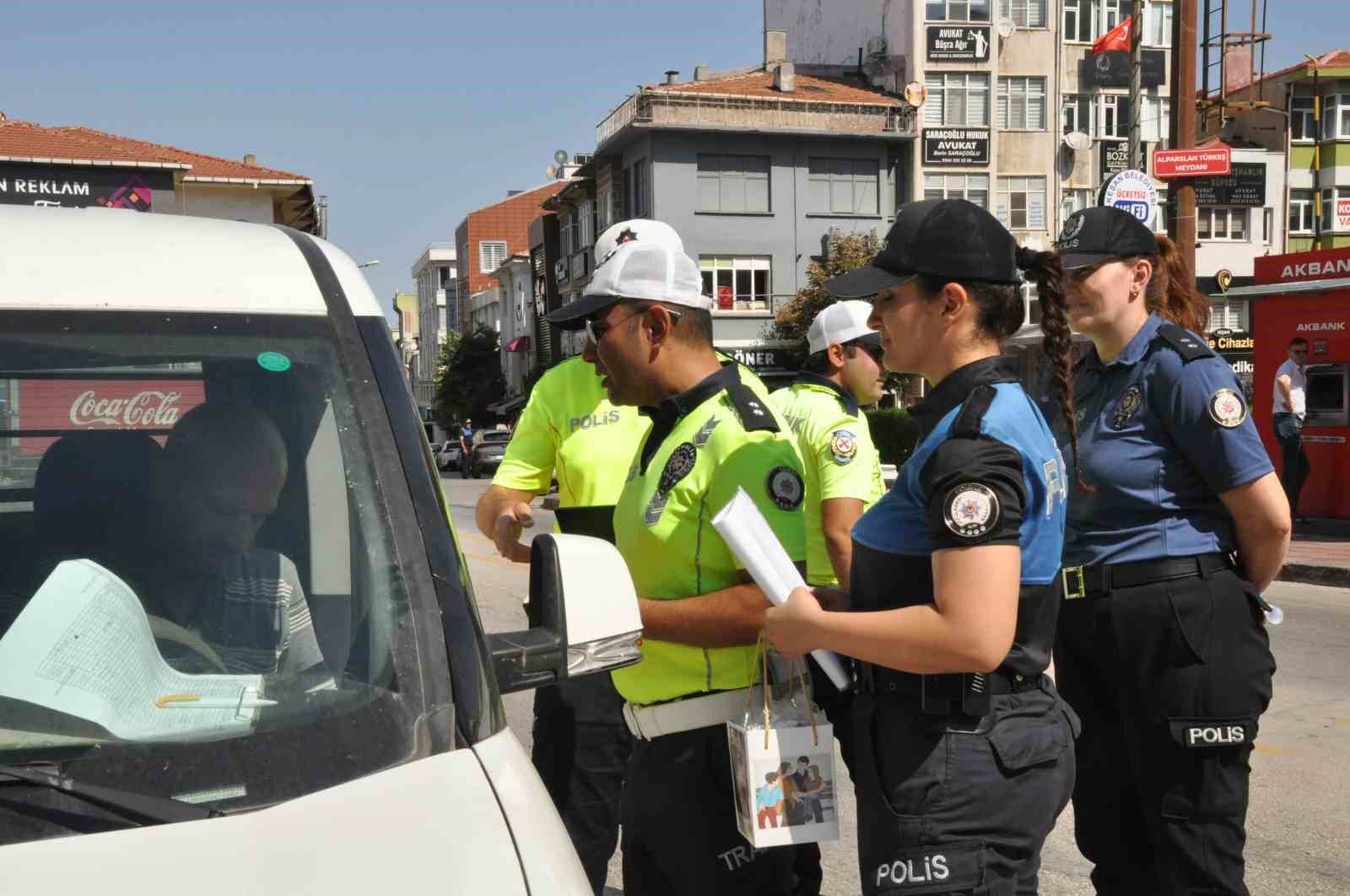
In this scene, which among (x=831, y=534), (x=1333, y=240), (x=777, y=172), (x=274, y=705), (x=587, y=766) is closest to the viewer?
(x=274, y=705)

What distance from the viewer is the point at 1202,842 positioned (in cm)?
291

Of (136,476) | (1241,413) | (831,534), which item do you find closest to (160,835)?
(136,476)

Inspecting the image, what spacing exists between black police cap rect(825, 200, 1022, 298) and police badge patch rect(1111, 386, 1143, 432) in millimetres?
879

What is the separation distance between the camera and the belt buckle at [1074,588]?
10.3 ft

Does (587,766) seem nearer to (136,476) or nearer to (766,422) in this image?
(766,422)

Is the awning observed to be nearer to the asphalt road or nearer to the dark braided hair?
the asphalt road

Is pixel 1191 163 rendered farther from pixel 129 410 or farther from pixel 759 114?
pixel 759 114

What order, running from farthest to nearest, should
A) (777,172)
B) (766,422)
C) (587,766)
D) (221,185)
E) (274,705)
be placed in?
(777,172) → (221,185) → (587,766) → (766,422) → (274,705)

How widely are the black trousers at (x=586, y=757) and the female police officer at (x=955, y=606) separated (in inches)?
55.3

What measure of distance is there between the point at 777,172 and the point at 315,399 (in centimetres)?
4478

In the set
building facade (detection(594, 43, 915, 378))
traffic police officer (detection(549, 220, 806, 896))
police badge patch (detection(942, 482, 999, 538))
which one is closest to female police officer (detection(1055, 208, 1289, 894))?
traffic police officer (detection(549, 220, 806, 896))

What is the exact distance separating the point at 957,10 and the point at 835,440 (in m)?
47.5

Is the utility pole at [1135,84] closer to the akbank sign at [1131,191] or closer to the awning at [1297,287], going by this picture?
the awning at [1297,287]

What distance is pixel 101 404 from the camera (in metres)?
2.16
